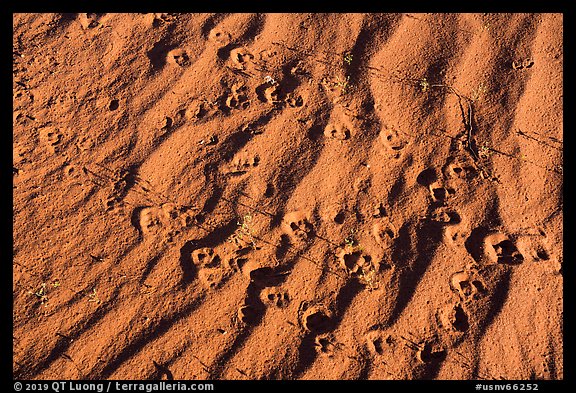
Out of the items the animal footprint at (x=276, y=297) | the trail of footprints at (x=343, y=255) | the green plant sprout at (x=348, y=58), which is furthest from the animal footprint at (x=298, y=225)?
the green plant sprout at (x=348, y=58)

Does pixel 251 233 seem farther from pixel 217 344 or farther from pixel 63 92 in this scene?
pixel 63 92

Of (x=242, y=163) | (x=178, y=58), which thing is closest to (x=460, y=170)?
(x=242, y=163)

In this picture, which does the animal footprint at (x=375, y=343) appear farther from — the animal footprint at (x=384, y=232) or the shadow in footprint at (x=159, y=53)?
the shadow in footprint at (x=159, y=53)

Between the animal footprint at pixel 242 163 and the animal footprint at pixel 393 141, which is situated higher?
the animal footprint at pixel 393 141

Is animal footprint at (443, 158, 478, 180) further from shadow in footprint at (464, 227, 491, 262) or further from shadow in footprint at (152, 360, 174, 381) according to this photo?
shadow in footprint at (152, 360, 174, 381)

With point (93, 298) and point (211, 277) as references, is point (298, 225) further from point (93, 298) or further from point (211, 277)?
point (93, 298)

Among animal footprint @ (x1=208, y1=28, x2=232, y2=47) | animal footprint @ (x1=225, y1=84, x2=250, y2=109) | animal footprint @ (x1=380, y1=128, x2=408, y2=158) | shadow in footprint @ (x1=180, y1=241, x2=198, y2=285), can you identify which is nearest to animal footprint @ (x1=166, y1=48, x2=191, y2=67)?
animal footprint @ (x1=208, y1=28, x2=232, y2=47)
